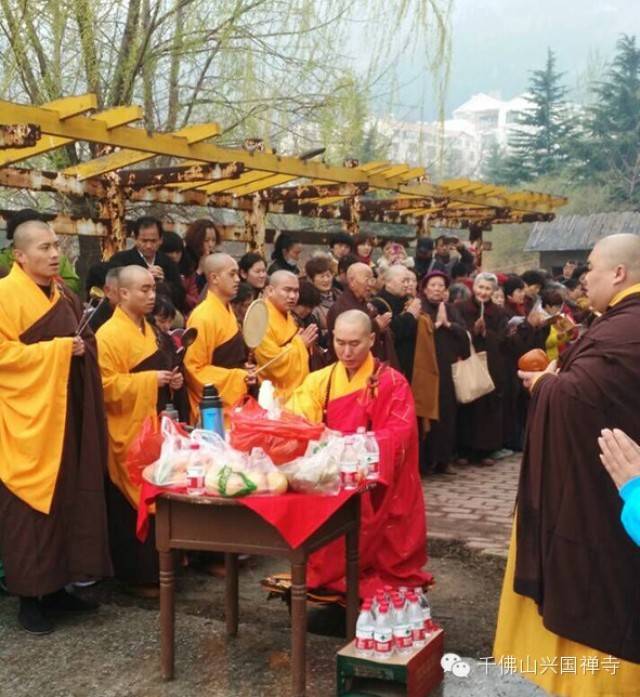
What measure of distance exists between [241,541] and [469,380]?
15.6ft

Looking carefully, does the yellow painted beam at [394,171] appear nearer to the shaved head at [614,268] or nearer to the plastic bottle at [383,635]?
the shaved head at [614,268]

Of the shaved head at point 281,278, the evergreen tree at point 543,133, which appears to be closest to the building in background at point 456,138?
the evergreen tree at point 543,133

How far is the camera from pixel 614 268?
11.0 feet

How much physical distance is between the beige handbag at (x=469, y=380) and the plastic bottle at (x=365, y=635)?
4598 millimetres

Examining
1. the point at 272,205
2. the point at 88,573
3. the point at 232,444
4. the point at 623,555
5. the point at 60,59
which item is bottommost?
the point at 88,573

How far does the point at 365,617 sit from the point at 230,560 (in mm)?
959

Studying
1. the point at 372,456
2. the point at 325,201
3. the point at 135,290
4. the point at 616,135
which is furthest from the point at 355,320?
the point at 616,135

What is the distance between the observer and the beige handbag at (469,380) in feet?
26.2

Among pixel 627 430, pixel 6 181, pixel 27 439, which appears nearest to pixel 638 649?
pixel 627 430

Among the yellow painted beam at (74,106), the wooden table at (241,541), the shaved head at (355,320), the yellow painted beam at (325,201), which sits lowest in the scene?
the wooden table at (241,541)

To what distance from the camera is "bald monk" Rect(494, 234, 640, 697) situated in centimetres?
318

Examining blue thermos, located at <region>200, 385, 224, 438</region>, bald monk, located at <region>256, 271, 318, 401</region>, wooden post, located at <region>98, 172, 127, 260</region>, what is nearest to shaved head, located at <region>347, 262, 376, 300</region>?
bald monk, located at <region>256, 271, 318, 401</region>

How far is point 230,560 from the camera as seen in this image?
4.27 meters

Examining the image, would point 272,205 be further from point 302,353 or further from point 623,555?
point 623,555
